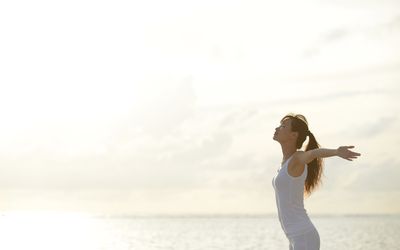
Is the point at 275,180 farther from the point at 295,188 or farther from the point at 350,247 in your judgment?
the point at 350,247

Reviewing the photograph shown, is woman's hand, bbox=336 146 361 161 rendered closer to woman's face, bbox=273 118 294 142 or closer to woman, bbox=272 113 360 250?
woman, bbox=272 113 360 250

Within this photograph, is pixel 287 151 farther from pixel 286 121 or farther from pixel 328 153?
pixel 328 153

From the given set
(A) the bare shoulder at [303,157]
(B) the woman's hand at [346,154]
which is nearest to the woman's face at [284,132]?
(A) the bare shoulder at [303,157]

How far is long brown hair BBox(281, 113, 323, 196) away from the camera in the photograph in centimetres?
1012

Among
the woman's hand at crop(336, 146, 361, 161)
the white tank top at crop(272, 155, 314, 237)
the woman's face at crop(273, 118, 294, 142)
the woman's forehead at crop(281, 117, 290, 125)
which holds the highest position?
the woman's forehead at crop(281, 117, 290, 125)

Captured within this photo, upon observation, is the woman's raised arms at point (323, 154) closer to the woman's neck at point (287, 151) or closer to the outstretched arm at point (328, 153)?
the outstretched arm at point (328, 153)

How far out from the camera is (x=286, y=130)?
1009 cm

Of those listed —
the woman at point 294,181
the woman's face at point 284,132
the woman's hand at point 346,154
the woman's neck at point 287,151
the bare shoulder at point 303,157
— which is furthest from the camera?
the woman's neck at point 287,151

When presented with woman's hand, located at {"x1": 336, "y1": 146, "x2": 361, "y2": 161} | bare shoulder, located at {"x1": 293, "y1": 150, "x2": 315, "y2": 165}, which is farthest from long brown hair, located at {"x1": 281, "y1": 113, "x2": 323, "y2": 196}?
woman's hand, located at {"x1": 336, "y1": 146, "x2": 361, "y2": 161}

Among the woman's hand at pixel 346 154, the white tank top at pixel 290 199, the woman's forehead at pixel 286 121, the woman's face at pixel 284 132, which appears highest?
the woman's forehead at pixel 286 121

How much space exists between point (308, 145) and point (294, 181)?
461 millimetres

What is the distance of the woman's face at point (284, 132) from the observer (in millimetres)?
10055

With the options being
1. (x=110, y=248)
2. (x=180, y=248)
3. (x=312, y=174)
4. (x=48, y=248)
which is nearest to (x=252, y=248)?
(x=180, y=248)

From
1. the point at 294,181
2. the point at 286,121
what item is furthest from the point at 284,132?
the point at 294,181
